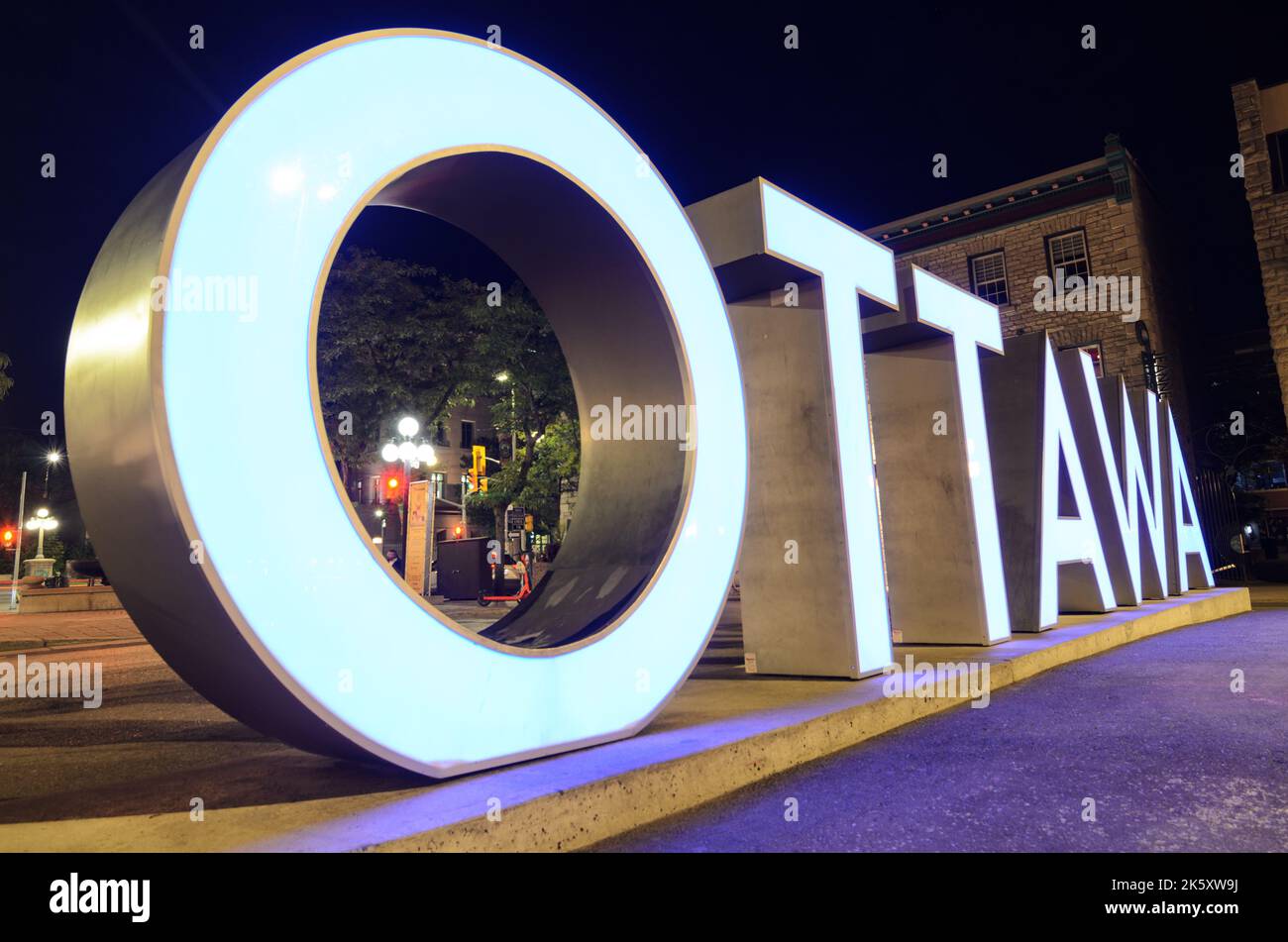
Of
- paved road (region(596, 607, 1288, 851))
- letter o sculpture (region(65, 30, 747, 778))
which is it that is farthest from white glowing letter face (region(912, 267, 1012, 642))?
letter o sculpture (region(65, 30, 747, 778))

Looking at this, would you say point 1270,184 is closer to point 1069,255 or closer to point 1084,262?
point 1084,262

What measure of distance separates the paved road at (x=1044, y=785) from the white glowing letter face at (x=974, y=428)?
1588 mm

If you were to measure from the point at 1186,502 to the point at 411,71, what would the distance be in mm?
13806

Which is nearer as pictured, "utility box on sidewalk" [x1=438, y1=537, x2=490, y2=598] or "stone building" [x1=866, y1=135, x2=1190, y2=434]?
"utility box on sidewalk" [x1=438, y1=537, x2=490, y2=598]

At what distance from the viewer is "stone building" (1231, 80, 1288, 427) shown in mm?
18984

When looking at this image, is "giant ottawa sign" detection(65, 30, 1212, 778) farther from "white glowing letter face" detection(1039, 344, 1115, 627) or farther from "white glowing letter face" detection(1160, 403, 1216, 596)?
"white glowing letter face" detection(1160, 403, 1216, 596)

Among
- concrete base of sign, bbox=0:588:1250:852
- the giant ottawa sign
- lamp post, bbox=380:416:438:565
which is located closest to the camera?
concrete base of sign, bbox=0:588:1250:852

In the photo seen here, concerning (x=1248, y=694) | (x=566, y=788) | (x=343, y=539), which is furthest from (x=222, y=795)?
(x=1248, y=694)

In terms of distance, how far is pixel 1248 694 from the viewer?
5141mm

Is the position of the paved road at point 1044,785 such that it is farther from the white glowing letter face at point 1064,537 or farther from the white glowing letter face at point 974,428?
the white glowing letter face at point 1064,537

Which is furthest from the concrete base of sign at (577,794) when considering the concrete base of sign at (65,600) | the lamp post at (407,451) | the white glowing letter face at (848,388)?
the concrete base of sign at (65,600)

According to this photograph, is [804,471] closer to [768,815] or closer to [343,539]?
[768,815]

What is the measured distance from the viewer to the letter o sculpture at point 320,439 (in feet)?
8.11

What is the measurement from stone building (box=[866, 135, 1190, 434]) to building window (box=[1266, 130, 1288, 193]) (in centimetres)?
294
